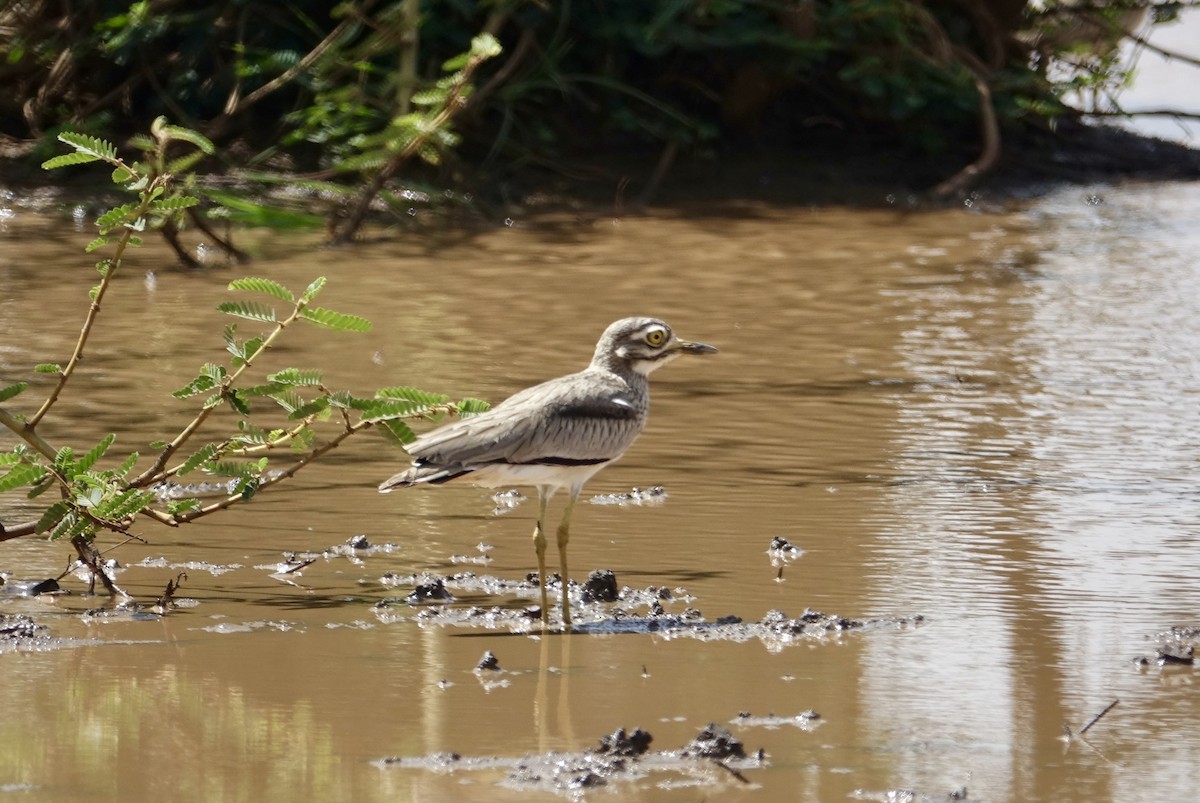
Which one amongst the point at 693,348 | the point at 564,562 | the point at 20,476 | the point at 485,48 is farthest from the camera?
the point at 485,48

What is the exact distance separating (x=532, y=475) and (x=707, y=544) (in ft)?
2.35

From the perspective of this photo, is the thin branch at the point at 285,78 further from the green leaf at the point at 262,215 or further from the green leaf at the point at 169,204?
the green leaf at the point at 169,204

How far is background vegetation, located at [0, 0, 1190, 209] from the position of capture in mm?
11438

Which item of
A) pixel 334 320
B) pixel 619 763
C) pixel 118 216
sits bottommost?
pixel 619 763

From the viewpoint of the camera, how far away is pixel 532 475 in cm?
510

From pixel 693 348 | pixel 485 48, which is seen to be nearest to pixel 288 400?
pixel 693 348

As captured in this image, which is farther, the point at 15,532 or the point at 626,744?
the point at 15,532

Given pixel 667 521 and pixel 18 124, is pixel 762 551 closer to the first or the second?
pixel 667 521

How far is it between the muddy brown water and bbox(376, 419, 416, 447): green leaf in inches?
15.8

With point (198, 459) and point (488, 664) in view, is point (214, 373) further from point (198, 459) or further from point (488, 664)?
point (488, 664)

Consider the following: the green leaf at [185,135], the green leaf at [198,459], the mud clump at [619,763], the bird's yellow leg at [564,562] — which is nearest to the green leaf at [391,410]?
the green leaf at [198,459]

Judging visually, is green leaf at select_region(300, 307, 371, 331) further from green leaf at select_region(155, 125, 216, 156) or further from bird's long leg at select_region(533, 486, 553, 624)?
green leaf at select_region(155, 125, 216, 156)

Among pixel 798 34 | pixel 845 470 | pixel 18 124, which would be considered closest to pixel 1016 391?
pixel 845 470

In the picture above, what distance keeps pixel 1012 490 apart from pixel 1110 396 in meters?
1.54
